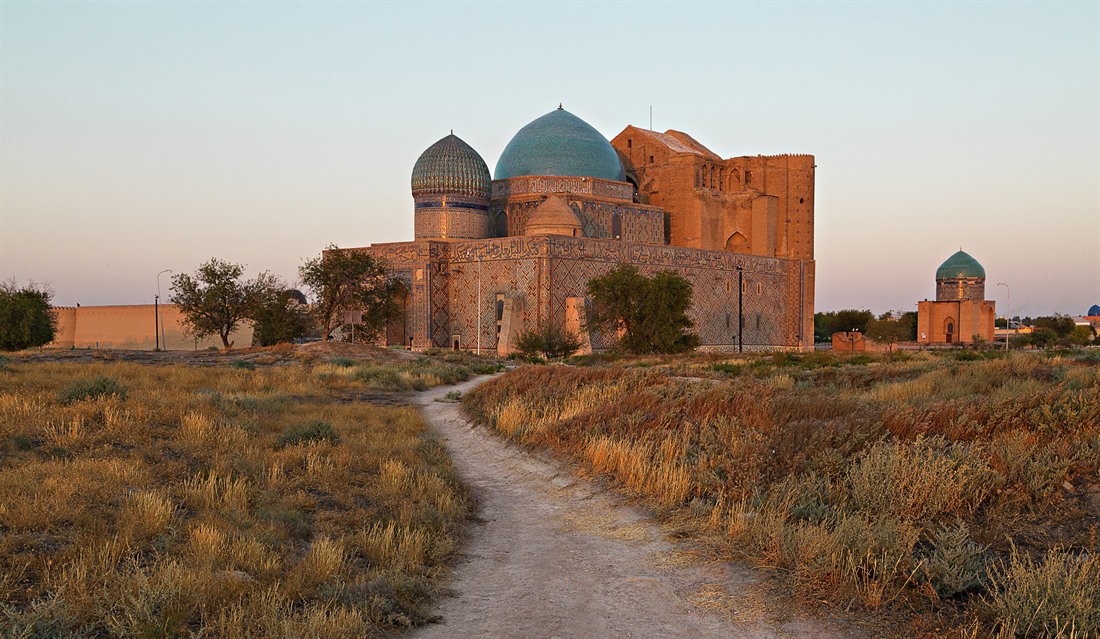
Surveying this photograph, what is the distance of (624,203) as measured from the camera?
2132 inches

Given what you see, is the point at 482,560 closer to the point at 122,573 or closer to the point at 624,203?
the point at 122,573

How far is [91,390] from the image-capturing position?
14.2 m

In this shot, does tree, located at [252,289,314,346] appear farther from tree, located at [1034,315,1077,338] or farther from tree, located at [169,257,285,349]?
tree, located at [1034,315,1077,338]

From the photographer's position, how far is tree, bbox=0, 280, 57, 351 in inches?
1750

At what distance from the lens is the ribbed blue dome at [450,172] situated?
50875 mm

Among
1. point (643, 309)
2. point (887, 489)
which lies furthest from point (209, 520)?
point (643, 309)

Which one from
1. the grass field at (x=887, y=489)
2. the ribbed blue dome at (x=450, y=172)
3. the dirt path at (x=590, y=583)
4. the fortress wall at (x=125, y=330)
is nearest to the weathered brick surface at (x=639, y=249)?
the ribbed blue dome at (x=450, y=172)

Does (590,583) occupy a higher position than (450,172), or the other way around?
(450,172)

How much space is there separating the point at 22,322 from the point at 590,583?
46.6m

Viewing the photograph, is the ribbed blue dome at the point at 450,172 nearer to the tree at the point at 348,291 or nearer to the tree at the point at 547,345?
the tree at the point at 348,291

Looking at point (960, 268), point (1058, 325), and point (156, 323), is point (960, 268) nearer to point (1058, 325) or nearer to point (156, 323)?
point (1058, 325)

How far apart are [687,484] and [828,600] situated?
9.22ft

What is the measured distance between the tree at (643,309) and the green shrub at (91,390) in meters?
28.5

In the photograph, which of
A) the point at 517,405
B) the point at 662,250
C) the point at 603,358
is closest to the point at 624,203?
the point at 662,250
